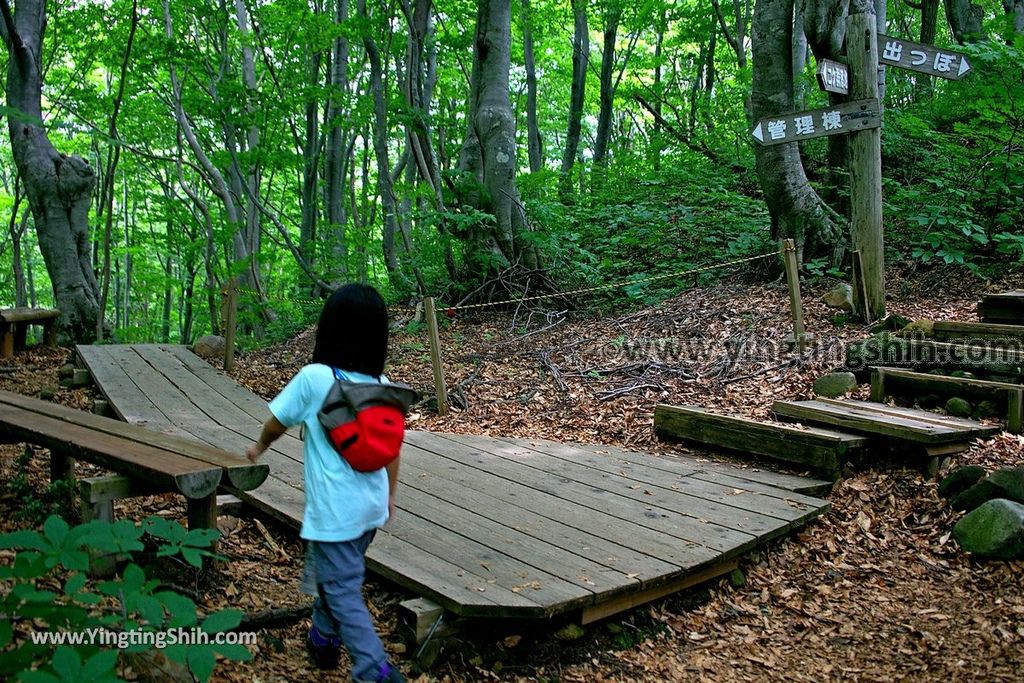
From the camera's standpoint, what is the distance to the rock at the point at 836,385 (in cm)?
631

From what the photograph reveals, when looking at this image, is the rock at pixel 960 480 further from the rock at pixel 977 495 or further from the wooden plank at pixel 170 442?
the wooden plank at pixel 170 442

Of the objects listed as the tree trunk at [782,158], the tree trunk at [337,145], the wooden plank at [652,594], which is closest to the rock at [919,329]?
the tree trunk at [782,158]

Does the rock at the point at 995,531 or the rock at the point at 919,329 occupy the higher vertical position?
the rock at the point at 919,329

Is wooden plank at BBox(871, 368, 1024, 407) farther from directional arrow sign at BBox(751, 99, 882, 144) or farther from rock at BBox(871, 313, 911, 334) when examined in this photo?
directional arrow sign at BBox(751, 99, 882, 144)

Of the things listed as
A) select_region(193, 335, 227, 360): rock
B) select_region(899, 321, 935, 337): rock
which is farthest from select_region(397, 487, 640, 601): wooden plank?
select_region(193, 335, 227, 360): rock

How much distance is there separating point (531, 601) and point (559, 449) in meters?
2.76

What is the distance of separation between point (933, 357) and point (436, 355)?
4.44m

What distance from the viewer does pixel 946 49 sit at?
710cm

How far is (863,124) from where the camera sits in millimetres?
7402

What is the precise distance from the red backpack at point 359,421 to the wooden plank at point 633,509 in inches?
79.8

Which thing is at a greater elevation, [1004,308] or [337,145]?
[337,145]

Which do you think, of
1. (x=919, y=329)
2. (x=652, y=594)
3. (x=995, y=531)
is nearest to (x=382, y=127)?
(x=919, y=329)

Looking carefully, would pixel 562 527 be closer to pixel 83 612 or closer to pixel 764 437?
pixel 764 437

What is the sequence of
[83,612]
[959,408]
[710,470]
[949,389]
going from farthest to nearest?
[949,389] → [959,408] → [710,470] → [83,612]
